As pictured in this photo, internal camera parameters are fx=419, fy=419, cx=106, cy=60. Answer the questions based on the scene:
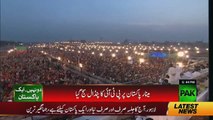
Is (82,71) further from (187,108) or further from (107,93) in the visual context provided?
(187,108)

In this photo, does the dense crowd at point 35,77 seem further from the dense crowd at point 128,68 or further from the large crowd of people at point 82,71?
the dense crowd at point 128,68

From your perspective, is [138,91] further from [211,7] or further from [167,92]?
[211,7]

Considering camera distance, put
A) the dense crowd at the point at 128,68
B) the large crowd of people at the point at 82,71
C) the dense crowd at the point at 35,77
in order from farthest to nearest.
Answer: the dense crowd at the point at 128,68
the large crowd of people at the point at 82,71
the dense crowd at the point at 35,77

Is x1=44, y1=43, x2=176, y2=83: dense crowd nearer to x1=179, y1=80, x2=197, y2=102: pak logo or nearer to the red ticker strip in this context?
x1=179, y1=80, x2=197, y2=102: pak logo

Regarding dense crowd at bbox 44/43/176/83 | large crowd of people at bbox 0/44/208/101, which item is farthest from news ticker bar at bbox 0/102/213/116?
dense crowd at bbox 44/43/176/83

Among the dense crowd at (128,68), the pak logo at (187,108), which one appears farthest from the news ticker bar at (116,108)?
the dense crowd at (128,68)

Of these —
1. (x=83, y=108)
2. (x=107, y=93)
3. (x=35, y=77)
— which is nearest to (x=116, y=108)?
(x=107, y=93)

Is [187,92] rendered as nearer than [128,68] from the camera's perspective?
Yes
